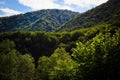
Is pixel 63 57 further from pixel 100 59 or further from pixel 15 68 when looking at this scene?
pixel 100 59

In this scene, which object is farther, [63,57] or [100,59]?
[63,57]

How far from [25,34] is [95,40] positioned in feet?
500

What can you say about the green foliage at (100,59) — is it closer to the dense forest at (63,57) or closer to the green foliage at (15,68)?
the dense forest at (63,57)

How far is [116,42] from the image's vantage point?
29.2 m

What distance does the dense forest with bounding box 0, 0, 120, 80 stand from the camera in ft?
91.1

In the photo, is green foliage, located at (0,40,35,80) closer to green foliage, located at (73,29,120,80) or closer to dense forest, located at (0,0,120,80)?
dense forest, located at (0,0,120,80)

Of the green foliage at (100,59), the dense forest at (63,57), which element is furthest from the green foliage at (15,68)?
the green foliage at (100,59)

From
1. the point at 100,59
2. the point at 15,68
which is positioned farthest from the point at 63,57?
the point at 100,59

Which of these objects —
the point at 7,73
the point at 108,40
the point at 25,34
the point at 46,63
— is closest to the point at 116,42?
the point at 108,40

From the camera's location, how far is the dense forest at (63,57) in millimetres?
27766

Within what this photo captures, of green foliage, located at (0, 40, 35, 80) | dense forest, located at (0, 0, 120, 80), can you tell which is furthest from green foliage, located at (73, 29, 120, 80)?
green foliage, located at (0, 40, 35, 80)

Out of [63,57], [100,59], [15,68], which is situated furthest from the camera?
[15,68]

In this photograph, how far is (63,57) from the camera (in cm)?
7900

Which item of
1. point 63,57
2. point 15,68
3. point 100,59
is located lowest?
point 15,68
